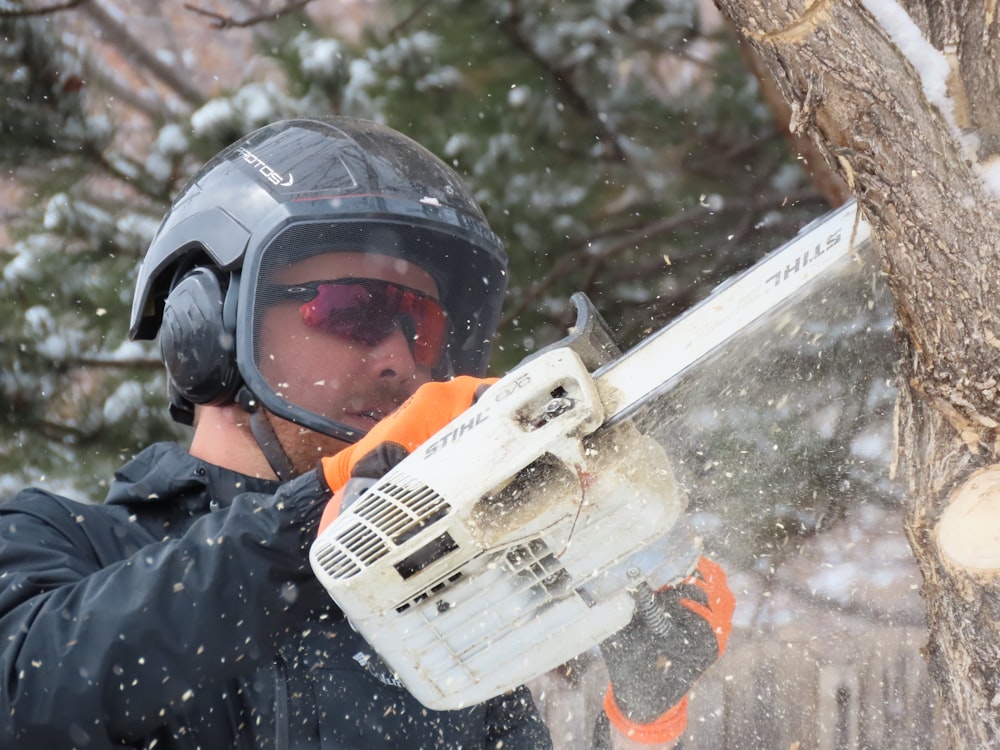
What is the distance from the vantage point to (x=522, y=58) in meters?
3.92

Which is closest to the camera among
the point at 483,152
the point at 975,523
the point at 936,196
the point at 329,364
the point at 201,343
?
the point at 936,196

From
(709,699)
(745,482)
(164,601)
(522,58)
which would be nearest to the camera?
(164,601)

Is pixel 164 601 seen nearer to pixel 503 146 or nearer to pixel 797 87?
pixel 797 87

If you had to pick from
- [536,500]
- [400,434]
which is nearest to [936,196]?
[536,500]

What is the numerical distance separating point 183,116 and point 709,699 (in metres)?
4.10

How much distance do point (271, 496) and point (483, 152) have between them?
243 cm

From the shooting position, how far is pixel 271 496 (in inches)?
71.6

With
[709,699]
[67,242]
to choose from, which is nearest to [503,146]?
[67,242]

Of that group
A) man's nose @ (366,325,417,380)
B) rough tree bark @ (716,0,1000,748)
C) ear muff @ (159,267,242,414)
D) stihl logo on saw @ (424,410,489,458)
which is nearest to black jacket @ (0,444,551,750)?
stihl logo on saw @ (424,410,489,458)

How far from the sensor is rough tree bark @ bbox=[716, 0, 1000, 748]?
1.38m

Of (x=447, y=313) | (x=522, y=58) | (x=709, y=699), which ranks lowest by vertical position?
(x=709, y=699)

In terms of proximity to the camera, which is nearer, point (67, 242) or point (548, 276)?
point (548, 276)

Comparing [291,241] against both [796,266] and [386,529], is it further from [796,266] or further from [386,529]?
[796,266]

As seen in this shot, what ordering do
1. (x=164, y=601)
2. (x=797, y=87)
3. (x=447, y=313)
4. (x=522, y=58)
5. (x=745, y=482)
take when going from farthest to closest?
1. (x=522, y=58)
2. (x=745, y=482)
3. (x=447, y=313)
4. (x=164, y=601)
5. (x=797, y=87)
